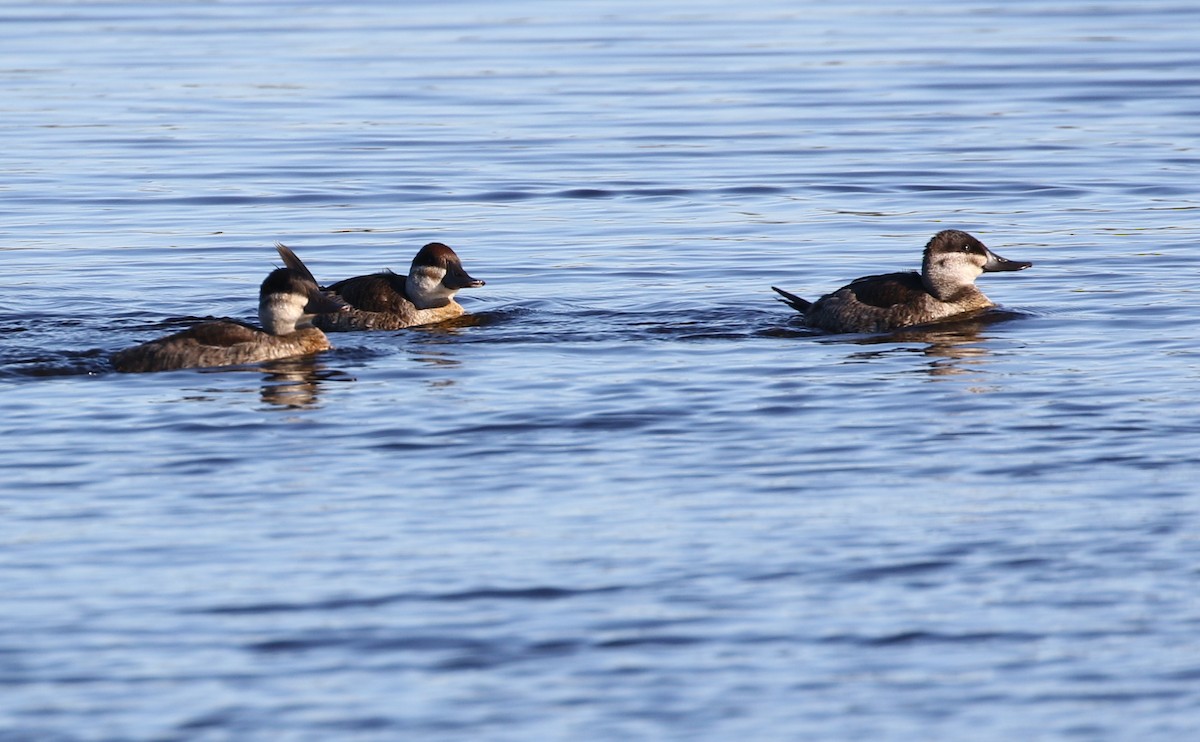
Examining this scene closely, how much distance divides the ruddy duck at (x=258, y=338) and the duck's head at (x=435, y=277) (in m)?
1.09

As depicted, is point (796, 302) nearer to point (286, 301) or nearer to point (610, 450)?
point (286, 301)

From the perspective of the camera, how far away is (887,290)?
48.9 ft

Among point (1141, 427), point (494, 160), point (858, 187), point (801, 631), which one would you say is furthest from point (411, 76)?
point (801, 631)

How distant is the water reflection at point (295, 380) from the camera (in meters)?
12.5

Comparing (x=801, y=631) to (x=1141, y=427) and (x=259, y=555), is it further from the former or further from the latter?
(x=1141, y=427)

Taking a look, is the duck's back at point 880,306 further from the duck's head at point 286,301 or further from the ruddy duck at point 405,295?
the duck's head at point 286,301

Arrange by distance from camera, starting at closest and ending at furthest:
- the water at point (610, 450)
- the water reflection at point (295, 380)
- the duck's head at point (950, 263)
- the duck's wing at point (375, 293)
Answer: the water at point (610, 450) < the water reflection at point (295, 380) < the duck's head at point (950, 263) < the duck's wing at point (375, 293)

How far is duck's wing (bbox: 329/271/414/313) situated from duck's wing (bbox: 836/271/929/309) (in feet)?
11.6

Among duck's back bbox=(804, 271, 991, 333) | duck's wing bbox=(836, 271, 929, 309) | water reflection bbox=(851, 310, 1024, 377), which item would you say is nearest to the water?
water reflection bbox=(851, 310, 1024, 377)

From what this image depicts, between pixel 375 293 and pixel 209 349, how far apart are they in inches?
93.6

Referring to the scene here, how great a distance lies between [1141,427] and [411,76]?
22.3m

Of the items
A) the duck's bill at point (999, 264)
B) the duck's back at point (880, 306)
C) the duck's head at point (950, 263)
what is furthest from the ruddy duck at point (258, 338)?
the duck's bill at point (999, 264)

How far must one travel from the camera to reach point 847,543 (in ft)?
29.6

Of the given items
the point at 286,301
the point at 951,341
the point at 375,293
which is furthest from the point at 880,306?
the point at 286,301
